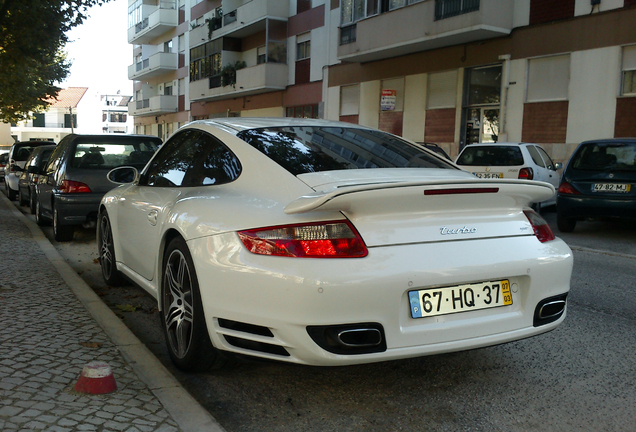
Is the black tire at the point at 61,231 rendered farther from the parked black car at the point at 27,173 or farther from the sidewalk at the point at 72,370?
the parked black car at the point at 27,173

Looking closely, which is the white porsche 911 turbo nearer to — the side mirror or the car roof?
the car roof

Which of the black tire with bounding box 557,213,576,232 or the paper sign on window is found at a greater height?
the paper sign on window

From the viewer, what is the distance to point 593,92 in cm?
1681

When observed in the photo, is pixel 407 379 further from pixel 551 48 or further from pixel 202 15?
pixel 202 15

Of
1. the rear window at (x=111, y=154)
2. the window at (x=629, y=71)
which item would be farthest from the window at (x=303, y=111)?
the rear window at (x=111, y=154)

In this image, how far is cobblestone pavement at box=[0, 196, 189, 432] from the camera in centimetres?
278

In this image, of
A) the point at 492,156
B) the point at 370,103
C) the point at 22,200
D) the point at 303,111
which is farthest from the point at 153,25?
the point at 492,156

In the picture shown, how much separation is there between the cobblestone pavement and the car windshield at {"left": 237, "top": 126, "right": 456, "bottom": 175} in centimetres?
142

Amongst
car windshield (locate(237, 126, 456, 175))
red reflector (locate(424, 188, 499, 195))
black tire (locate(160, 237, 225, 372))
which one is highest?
car windshield (locate(237, 126, 456, 175))

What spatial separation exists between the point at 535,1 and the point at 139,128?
146 ft

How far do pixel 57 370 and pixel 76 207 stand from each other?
5474 millimetres

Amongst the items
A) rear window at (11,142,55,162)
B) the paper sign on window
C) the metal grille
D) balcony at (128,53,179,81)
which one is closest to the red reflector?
the metal grille

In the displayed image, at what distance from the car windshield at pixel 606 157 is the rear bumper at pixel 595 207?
1.68ft

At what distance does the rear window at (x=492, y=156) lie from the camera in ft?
43.1
